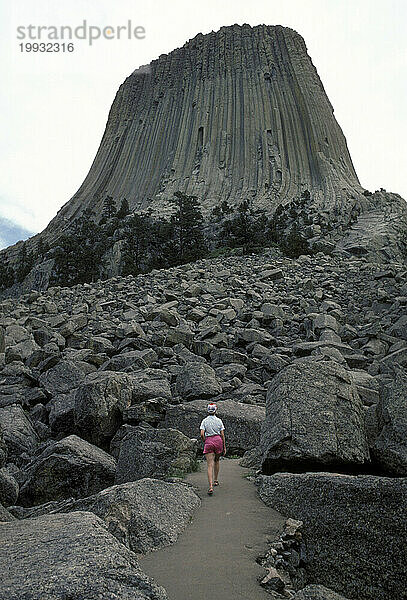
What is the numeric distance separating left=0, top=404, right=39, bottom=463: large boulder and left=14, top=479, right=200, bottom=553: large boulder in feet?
8.49

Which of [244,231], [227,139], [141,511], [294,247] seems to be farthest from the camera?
[227,139]

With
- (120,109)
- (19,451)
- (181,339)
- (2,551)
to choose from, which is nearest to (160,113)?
(120,109)

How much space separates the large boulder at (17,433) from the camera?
262 inches

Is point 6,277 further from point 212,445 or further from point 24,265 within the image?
point 212,445

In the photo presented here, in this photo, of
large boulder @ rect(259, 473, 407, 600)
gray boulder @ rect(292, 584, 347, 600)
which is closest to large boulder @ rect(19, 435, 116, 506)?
large boulder @ rect(259, 473, 407, 600)

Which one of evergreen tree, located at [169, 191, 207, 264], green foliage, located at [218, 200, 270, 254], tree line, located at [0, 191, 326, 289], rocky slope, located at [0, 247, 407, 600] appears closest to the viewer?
rocky slope, located at [0, 247, 407, 600]

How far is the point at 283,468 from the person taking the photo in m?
4.39

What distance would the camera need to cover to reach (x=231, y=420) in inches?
261

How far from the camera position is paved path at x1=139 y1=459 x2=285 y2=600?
2854mm

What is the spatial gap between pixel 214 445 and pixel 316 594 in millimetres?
2554

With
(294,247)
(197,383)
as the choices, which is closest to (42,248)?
(294,247)

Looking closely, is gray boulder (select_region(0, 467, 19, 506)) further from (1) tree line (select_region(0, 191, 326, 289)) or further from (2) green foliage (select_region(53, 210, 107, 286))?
(2) green foliage (select_region(53, 210, 107, 286))

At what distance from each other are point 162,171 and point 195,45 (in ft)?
49.9

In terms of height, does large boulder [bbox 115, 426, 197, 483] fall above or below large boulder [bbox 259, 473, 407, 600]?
below
